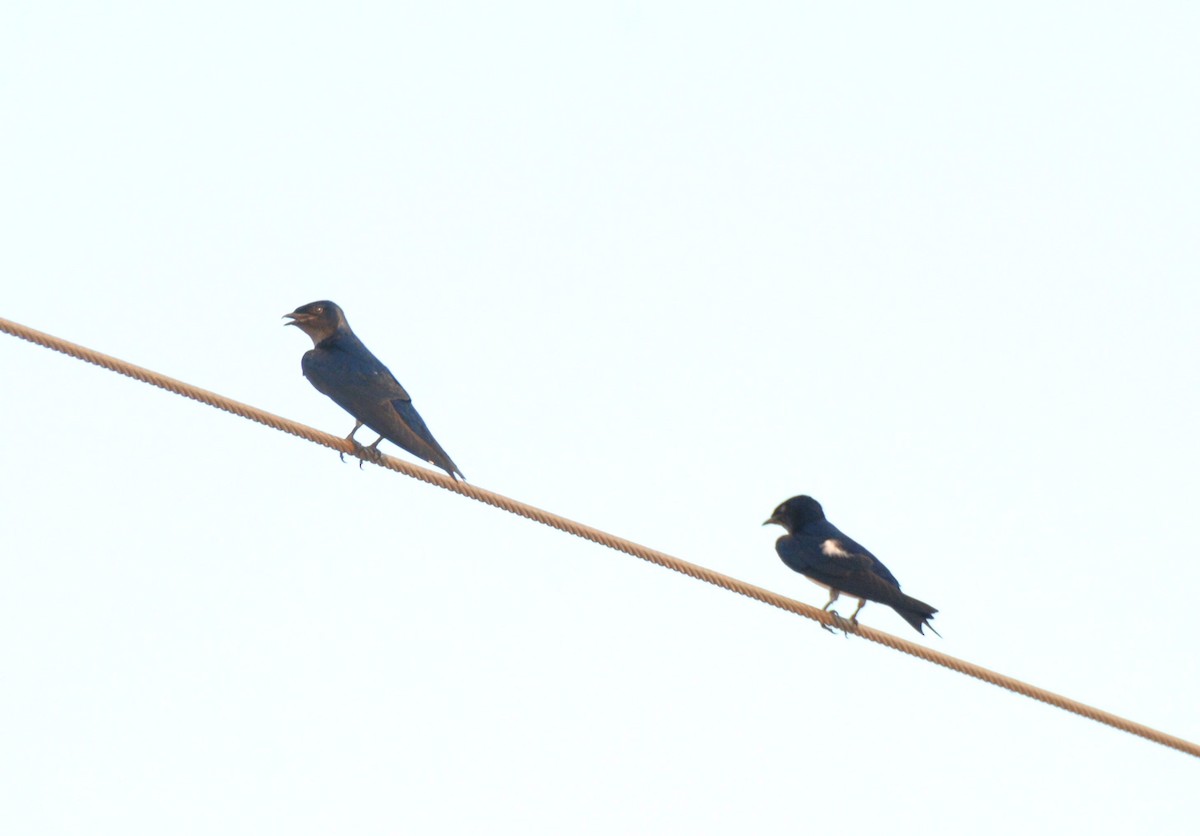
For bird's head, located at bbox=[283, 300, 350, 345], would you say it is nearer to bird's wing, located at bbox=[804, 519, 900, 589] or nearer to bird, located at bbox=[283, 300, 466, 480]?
bird, located at bbox=[283, 300, 466, 480]

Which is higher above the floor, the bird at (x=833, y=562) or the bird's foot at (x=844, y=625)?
the bird at (x=833, y=562)

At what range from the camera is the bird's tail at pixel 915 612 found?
400 inches

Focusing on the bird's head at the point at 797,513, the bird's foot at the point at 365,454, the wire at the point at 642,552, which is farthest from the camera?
the bird's head at the point at 797,513

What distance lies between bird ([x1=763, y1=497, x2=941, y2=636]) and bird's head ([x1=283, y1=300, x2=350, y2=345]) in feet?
10.3

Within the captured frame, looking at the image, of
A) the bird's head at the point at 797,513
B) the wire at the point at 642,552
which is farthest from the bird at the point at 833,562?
the wire at the point at 642,552

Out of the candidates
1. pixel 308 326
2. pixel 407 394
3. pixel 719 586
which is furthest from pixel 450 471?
pixel 719 586

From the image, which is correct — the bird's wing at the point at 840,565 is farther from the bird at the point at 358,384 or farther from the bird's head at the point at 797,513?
the bird at the point at 358,384

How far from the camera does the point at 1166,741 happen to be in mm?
7586

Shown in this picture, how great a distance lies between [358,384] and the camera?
32.2ft

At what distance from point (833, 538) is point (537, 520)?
4.43m

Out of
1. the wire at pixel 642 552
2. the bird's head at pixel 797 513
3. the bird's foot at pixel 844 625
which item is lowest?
the wire at pixel 642 552

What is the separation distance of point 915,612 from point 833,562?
2.66 feet

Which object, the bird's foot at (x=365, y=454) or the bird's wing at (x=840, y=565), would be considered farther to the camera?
the bird's wing at (x=840, y=565)

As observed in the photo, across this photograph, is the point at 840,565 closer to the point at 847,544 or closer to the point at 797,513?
the point at 847,544
